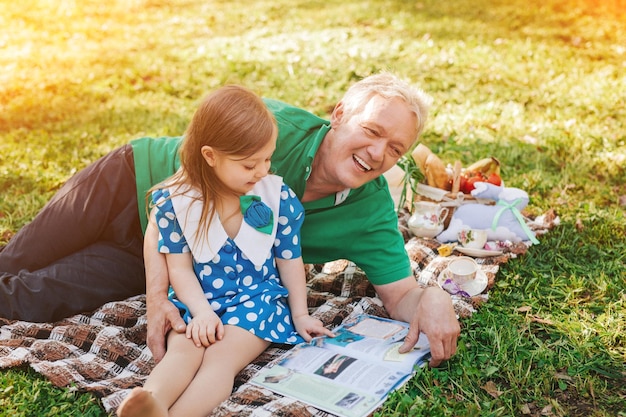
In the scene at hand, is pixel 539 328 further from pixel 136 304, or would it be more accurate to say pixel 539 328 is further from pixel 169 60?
pixel 169 60

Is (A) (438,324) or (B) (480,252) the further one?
(B) (480,252)

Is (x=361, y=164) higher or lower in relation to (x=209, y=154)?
lower

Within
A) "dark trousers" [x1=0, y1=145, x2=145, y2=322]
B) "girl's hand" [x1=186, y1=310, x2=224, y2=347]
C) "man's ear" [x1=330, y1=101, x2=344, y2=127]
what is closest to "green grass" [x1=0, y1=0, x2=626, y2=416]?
"girl's hand" [x1=186, y1=310, x2=224, y2=347]

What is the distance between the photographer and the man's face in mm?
3066

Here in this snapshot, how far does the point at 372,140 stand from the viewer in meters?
3.08

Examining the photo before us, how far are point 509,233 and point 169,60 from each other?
21.8 feet

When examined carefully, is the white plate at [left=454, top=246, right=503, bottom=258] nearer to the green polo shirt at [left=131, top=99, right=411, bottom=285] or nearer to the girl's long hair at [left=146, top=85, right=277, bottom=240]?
the green polo shirt at [left=131, top=99, right=411, bottom=285]

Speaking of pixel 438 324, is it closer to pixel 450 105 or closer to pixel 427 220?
pixel 427 220

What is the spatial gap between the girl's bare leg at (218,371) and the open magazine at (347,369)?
112mm

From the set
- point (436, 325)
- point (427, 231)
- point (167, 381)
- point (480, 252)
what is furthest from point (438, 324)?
point (427, 231)

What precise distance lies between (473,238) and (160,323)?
2.17 m

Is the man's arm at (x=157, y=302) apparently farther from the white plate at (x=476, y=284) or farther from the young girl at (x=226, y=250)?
the white plate at (x=476, y=284)

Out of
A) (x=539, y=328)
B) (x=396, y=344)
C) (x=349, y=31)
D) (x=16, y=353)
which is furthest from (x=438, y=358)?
(x=349, y=31)

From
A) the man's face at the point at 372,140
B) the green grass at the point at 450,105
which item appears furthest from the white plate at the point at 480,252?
the man's face at the point at 372,140
